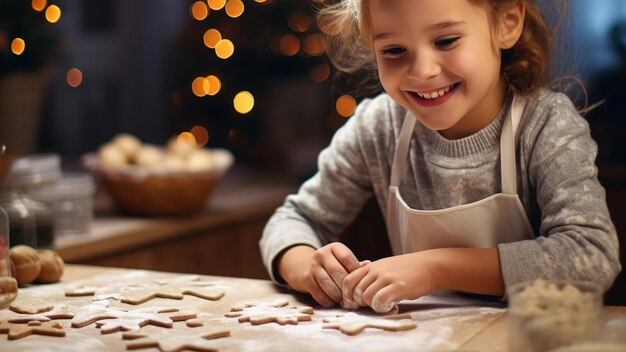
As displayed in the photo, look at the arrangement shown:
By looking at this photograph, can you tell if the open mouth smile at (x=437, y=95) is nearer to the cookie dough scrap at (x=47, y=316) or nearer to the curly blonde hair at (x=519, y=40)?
the curly blonde hair at (x=519, y=40)

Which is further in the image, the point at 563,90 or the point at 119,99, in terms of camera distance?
the point at 119,99

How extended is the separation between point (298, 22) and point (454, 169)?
208 centimetres

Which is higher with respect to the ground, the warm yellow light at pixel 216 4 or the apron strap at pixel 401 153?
the warm yellow light at pixel 216 4

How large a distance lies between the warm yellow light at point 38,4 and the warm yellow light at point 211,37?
2.18 ft

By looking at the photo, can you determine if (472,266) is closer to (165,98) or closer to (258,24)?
(258,24)

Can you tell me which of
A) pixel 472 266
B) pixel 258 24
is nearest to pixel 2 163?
pixel 472 266

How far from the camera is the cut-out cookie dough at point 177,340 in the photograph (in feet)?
3.52

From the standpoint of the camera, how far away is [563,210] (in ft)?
4.15

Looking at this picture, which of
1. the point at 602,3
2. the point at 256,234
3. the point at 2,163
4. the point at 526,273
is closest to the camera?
the point at 526,273

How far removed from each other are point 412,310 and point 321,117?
93.7 inches

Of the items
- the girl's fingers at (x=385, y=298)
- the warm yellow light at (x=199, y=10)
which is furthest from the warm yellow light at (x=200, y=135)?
the girl's fingers at (x=385, y=298)

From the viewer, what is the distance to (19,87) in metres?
2.99

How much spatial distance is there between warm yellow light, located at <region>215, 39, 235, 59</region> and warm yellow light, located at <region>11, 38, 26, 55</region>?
2.55 ft

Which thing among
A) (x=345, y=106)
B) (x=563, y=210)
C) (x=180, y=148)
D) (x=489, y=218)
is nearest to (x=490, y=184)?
(x=489, y=218)
